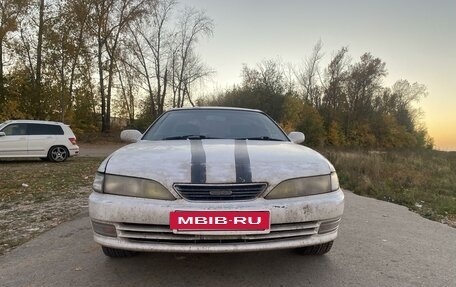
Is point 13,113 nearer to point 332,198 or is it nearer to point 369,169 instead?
point 369,169

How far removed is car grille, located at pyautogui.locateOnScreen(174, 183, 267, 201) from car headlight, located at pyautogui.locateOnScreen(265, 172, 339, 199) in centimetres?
18

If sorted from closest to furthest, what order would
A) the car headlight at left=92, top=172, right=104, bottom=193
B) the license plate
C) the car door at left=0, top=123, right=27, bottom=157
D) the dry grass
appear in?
the license plate < the car headlight at left=92, top=172, right=104, bottom=193 < the dry grass < the car door at left=0, top=123, right=27, bottom=157

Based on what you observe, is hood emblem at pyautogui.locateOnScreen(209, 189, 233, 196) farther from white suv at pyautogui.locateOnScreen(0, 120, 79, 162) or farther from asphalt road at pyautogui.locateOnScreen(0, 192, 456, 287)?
white suv at pyautogui.locateOnScreen(0, 120, 79, 162)

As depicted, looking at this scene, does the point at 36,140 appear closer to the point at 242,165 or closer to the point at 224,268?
the point at 224,268

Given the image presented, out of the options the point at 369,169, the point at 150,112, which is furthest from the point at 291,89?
the point at 369,169

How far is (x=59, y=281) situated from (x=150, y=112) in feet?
120

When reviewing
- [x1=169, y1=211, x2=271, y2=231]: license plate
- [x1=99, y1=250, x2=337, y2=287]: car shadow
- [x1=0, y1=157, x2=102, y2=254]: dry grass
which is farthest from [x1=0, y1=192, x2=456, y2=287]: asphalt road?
[x1=169, y1=211, x2=271, y2=231]: license plate

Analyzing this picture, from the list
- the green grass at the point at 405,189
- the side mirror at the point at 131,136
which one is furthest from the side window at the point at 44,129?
the side mirror at the point at 131,136

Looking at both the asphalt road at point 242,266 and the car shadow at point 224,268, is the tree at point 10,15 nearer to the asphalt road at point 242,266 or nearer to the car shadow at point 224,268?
the asphalt road at point 242,266

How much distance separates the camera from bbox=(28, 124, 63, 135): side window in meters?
14.1

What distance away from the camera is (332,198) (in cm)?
290

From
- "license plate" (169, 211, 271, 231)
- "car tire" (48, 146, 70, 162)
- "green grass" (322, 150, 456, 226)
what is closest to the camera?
"license plate" (169, 211, 271, 231)

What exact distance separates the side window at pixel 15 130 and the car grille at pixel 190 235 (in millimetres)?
13143

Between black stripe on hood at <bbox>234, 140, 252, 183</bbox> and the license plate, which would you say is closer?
the license plate
